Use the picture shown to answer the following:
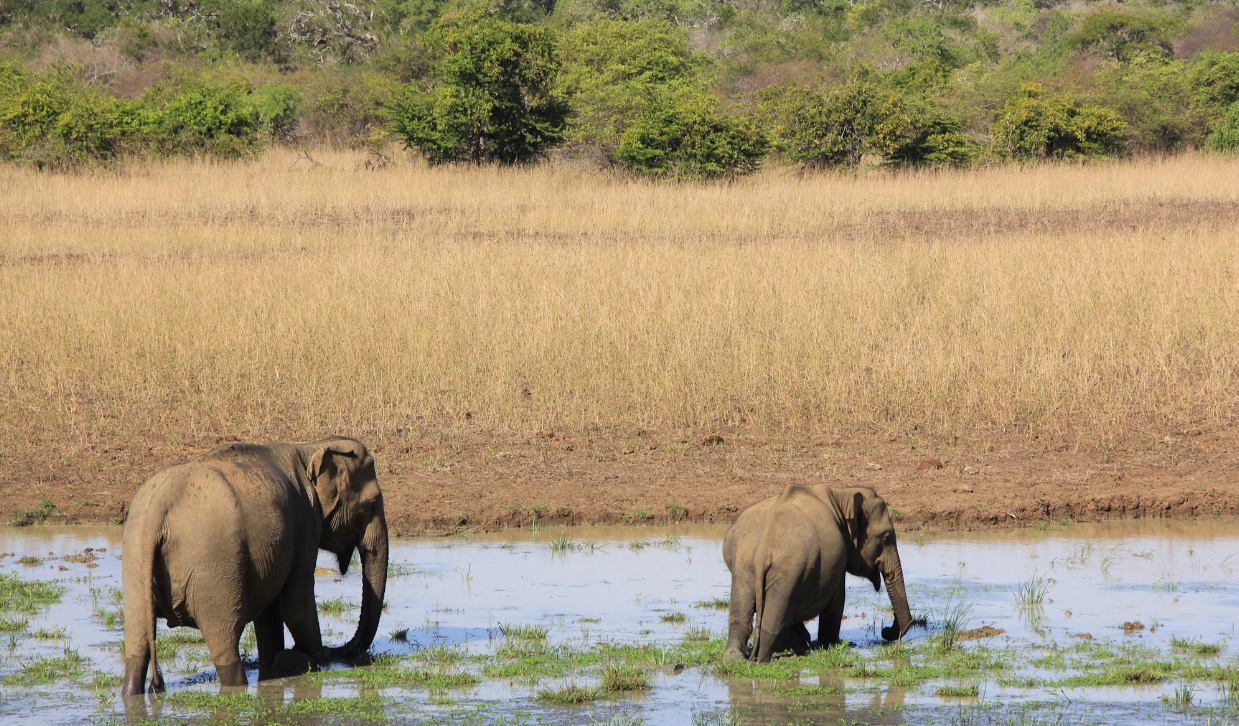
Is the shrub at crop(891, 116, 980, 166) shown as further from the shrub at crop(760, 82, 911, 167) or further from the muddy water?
the muddy water

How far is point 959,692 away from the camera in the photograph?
5.52 m

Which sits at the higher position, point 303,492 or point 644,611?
point 303,492

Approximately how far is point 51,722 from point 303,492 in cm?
131

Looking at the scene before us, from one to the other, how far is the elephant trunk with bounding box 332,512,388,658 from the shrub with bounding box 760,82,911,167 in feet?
72.2

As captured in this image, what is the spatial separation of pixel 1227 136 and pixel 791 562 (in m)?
26.4

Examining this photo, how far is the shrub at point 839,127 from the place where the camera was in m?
27.0

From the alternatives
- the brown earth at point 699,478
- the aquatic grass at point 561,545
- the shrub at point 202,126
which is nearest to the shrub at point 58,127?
the shrub at point 202,126

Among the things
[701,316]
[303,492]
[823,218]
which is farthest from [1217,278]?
[303,492]

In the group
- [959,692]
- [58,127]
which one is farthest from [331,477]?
[58,127]

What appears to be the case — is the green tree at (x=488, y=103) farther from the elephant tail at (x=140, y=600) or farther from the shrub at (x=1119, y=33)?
the shrub at (x=1119, y=33)

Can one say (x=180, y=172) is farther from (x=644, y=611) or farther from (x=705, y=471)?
(x=644, y=611)

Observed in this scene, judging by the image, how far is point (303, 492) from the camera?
584 cm

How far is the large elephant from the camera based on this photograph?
5.91m

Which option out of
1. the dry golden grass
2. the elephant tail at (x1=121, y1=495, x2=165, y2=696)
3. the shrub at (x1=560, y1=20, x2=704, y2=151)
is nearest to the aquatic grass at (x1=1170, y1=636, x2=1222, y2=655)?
the elephant tail at (x1=121, y1=495, x2=165, y2=696)
